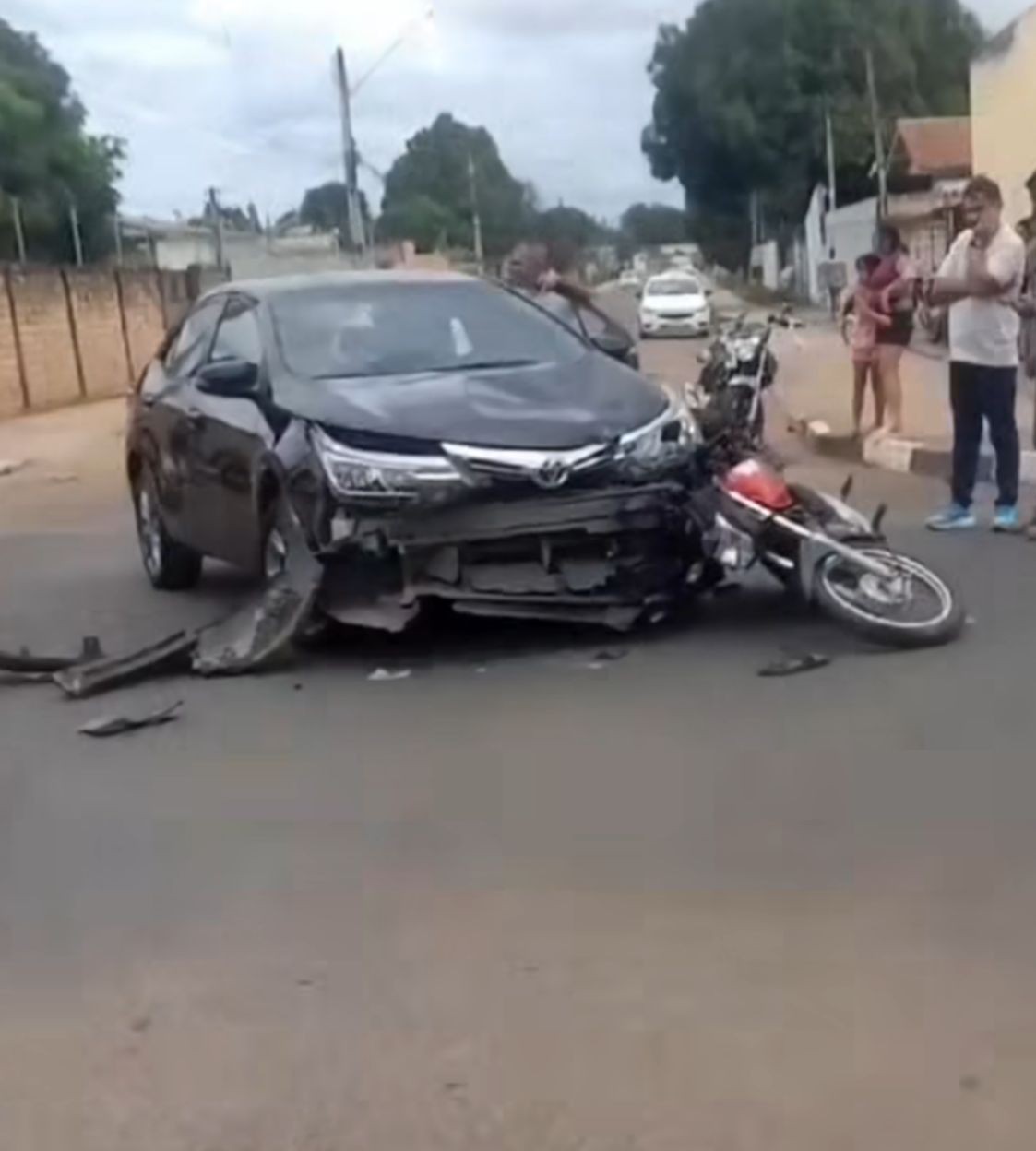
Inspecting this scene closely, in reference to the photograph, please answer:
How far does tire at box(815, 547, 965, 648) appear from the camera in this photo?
320 inches

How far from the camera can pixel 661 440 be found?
8.55 metres

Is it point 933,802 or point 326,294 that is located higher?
point 326,294

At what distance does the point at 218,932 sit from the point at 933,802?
2023mm

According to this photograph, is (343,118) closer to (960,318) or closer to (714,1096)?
(960,318)

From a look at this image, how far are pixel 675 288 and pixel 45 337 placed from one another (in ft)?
61.3

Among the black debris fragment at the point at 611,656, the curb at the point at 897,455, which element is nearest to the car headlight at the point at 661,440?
the black debris fragment at the point at 611,656

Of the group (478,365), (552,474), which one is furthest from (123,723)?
(478,365)

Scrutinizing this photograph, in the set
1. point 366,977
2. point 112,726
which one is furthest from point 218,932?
point 112,726

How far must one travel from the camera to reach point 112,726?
768cm

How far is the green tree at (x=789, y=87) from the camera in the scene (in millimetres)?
71438

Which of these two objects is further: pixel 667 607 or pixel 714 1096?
pixel 667 607

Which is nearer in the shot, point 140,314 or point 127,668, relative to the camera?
point 127,668

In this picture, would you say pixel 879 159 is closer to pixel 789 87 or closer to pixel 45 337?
pixel 789 87

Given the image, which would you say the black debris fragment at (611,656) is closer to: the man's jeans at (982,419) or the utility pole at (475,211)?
the man's jeans at (982,419)
